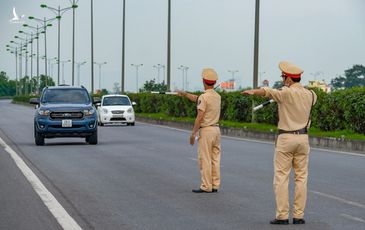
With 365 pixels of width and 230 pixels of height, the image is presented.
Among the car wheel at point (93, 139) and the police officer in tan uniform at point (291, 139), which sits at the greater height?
the police officer in tan uniform at point (291, 139)

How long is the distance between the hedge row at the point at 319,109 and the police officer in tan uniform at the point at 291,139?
1872cm

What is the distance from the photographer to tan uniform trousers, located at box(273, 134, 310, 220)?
11.3m

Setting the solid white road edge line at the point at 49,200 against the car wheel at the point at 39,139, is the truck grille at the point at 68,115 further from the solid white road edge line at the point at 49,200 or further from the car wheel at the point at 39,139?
the solid white road edge line at the point at 49,200

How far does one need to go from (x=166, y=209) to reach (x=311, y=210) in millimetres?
1825

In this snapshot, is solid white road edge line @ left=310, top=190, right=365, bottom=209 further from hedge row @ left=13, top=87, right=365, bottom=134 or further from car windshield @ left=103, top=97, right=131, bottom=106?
car windshield @ left=103, top=97, right=131, bottom=106

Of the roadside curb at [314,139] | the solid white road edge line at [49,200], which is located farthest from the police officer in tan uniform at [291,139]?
the roadside curb at [314,139]

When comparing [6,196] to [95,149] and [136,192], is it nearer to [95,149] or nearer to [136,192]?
[136,192]

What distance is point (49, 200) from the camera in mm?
13820

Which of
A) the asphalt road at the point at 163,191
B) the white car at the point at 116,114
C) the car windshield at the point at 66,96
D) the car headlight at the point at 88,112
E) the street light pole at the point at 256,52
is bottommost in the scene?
the white car at the point at 116,114

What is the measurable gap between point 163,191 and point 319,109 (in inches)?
757

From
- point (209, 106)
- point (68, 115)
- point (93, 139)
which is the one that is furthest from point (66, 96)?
point (209, 106)

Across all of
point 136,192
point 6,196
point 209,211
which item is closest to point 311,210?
point 209,211

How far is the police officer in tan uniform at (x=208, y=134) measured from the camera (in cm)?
1496

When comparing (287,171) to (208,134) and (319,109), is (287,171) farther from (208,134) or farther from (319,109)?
(319,109)
